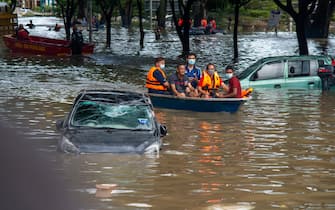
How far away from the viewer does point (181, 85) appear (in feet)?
63.3

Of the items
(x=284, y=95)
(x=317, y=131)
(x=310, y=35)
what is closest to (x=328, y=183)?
(x=317, y=131)

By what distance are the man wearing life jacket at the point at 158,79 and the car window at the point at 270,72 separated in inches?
167

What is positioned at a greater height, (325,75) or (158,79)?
(158,79)

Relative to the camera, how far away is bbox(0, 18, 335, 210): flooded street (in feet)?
35.8

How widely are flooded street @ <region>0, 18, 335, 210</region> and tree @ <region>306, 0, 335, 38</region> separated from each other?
24.7 meters

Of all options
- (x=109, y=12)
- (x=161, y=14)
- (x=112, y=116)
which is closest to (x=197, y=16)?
(x=161, y=14)

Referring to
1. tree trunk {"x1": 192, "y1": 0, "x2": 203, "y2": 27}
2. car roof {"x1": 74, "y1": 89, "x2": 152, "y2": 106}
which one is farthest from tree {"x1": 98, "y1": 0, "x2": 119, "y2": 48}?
car roof {"x1": 74, "y1": 89, "x2": 152, "y2": 106}

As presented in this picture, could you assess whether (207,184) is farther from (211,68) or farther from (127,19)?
(127,19)

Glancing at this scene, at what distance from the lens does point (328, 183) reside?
11.9m

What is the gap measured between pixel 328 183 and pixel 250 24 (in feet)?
194

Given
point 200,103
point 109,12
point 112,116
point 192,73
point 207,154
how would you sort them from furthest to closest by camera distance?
point 109,12 → point 192,73 → point 200,103 → point 207,154 → point 112,116

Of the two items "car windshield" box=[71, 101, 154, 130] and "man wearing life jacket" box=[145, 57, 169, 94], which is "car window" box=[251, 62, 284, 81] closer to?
"man wearing life jacket" box=[145, 57, 169, 94]

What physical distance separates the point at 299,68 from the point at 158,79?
5872 mm

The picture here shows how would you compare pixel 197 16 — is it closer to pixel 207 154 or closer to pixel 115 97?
pixel 115 97
